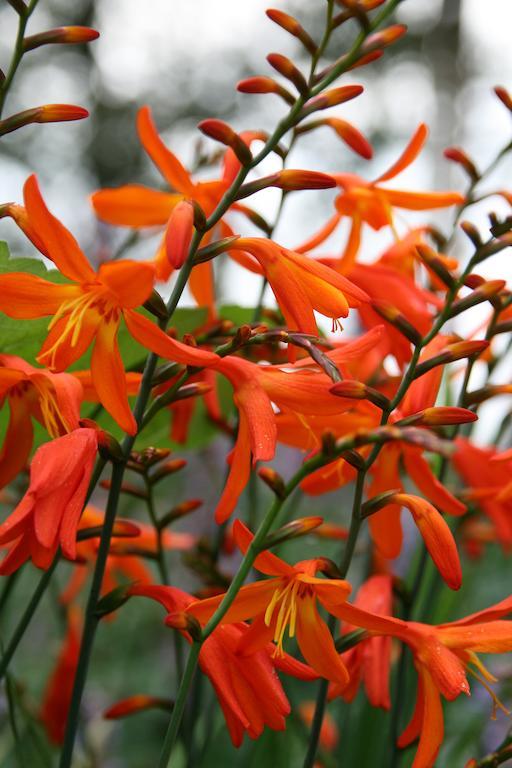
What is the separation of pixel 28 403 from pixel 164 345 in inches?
6.3

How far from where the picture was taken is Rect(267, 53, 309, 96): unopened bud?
55cm

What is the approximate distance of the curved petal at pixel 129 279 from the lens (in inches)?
18.0

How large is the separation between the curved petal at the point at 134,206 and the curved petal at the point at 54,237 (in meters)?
0.16

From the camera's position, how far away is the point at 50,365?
0.56 meters

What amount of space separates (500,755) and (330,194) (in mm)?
7640

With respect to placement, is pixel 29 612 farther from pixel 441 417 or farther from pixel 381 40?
pixel 381 40

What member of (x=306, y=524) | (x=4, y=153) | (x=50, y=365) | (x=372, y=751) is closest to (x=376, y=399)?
(x=306, y=524)

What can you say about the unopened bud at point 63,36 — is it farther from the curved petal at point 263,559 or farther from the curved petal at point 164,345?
the curved petal at point 263,559

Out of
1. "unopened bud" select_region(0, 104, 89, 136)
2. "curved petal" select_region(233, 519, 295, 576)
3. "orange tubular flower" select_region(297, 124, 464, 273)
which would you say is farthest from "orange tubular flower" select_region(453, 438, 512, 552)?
"unopened bud" select_region(0, 104, 89, 136)

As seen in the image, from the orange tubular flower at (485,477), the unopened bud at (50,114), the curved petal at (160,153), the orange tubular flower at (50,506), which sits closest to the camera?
the orange tubular flower at (50,506)

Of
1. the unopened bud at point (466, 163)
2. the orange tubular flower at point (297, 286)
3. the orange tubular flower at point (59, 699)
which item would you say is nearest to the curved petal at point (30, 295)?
the orange tubular flower at point (297, 286)

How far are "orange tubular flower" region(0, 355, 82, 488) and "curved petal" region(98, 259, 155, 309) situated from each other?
3.3 inches

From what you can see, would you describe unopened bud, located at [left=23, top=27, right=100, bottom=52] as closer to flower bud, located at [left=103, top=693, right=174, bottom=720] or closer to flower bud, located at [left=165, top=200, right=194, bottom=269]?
flower bud, located at [left=165, top=200, right=194, bottom=269]

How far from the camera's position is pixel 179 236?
0.46 metres
